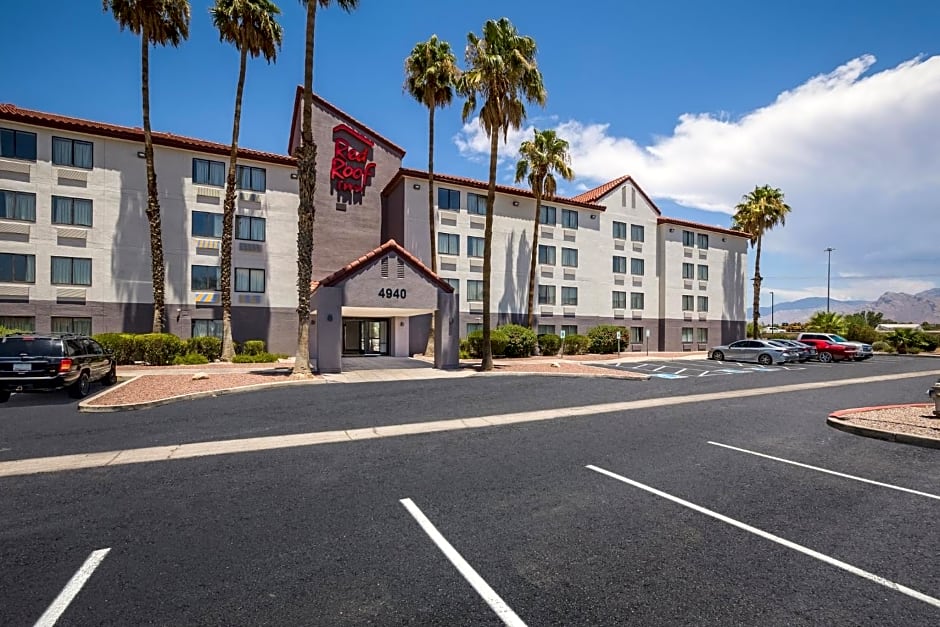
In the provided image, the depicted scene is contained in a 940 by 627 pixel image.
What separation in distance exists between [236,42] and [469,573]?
2889 cm

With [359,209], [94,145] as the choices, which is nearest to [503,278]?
[359,209]

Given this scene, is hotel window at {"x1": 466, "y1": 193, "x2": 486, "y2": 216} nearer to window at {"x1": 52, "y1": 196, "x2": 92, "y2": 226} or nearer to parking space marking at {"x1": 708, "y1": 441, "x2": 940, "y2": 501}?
window at {"x1": 52, "y1": 196, "x2": 92, "y2": 226}

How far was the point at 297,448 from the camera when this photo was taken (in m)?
8.66

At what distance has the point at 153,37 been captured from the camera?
2395 cm

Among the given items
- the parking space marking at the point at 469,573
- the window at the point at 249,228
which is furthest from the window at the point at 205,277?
the parking space marking at the point at 469,573

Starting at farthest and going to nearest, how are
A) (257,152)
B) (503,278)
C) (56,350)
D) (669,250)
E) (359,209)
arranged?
(669,250) < (503,278) < (359,209) < (257,152) < (56,350)

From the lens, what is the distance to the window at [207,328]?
2720 cm

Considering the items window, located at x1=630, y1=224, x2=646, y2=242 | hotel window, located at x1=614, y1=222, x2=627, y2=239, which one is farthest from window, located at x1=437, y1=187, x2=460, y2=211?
window, located at x1=630, y1=224, x2=646, y2=242

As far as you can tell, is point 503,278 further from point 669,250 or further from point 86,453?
point 86,453

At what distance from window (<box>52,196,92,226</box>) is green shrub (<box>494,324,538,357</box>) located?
2435 cm

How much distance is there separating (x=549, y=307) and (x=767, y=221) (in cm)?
2438

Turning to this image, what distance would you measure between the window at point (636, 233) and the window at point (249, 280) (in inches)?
1191

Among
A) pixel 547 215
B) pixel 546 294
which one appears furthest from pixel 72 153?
pixel 546 294

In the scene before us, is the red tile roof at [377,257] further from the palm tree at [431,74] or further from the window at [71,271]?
the window at [71,271]
